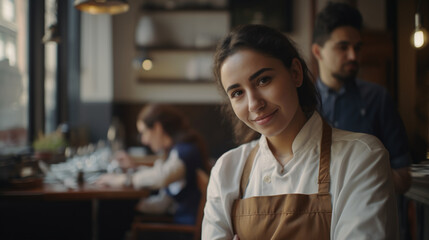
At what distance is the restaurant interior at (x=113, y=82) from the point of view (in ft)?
6.39

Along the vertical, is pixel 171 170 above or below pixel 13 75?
below

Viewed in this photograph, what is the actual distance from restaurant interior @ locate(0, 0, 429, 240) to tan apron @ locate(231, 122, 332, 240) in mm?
493

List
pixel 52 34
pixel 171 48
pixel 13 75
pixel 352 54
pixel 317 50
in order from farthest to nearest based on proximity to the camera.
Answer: pixel 171 48
pixel 13 75
pixel 52 34
pixel 317 50
pixel 352 54

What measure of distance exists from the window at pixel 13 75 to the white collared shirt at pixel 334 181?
1.98 m

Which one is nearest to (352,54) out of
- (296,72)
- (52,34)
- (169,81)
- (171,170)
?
(296,72)

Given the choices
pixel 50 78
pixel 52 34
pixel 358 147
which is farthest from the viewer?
pixel 50 78

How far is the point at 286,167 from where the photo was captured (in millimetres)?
1226

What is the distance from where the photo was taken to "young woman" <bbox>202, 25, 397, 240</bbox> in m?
1.06

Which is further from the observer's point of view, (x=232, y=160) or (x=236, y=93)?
(x=232, y=160)

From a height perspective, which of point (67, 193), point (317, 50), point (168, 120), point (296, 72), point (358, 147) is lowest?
point (67, 193)

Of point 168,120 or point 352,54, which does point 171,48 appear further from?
point 352,54

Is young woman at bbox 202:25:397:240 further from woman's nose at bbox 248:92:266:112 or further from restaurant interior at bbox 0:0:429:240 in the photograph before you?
restaurant interior at bbox 0:0:429:240

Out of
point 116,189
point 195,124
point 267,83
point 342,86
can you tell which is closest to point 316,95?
point 267,83

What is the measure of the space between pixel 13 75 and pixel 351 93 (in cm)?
240
